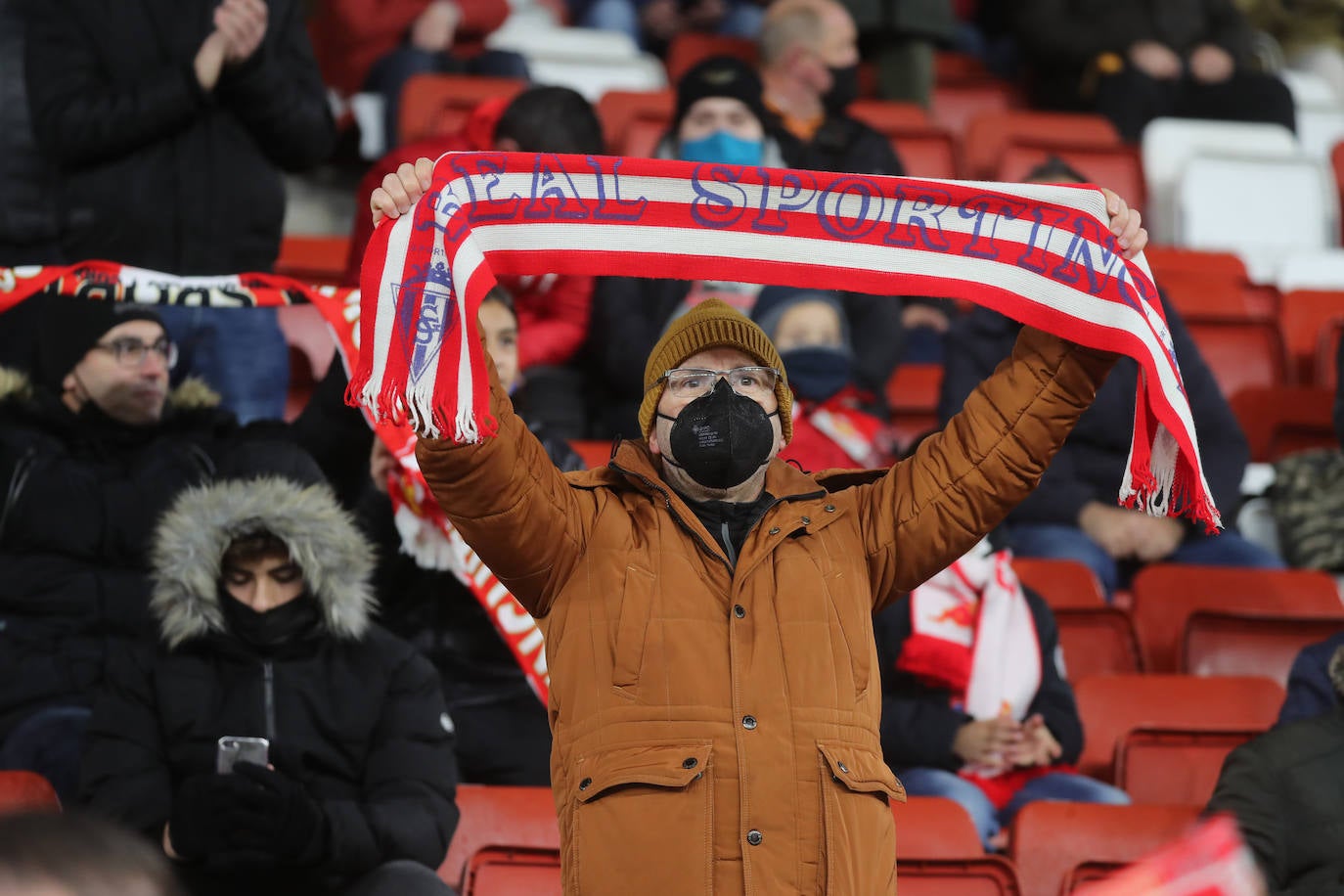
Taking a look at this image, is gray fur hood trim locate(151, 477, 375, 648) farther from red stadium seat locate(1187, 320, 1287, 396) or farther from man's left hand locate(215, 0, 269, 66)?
red stadium seat locate(1187, 320, 1287, 396)

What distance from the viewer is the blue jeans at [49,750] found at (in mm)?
4086

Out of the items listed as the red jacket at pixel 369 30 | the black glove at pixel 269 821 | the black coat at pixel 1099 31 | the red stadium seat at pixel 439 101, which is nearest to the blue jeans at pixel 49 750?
the black glove at pixel 269 821

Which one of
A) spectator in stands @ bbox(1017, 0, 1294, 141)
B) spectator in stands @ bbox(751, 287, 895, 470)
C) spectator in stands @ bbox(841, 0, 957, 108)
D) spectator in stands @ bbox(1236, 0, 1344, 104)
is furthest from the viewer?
spectator in stands @ bbox(1236, 0, 1344, 104)

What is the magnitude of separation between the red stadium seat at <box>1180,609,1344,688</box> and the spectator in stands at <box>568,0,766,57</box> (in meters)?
4.90

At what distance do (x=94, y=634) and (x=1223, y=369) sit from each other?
14.5ft

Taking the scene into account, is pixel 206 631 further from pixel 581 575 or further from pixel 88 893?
pixel 88 893

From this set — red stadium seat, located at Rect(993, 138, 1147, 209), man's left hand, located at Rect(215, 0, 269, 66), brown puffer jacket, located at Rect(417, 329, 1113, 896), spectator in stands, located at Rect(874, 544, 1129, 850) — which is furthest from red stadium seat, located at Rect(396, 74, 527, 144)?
brown puffer jacket, located at Rect(417, 329, 1113, 896)

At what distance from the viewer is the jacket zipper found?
3.93 meters

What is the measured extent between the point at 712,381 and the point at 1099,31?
6.57 m

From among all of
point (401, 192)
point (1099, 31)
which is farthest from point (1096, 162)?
point (401, 192)

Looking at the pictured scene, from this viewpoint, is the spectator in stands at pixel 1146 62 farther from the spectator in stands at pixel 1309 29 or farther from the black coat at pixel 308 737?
the black coat at pixel 308 737

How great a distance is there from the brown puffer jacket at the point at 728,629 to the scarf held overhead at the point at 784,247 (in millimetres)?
161

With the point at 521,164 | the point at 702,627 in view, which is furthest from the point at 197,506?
the point at 702,627

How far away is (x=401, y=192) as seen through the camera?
3133mm
